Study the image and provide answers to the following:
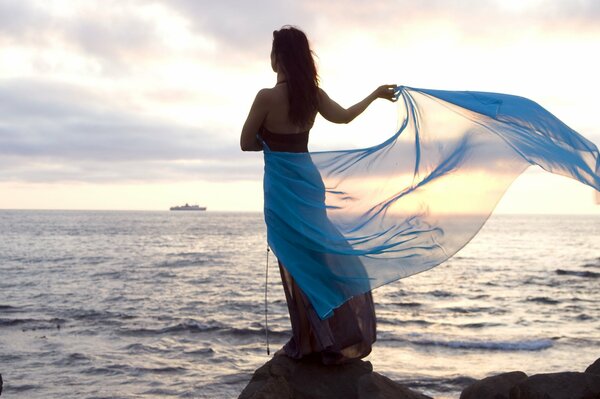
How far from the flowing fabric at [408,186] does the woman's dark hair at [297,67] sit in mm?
405

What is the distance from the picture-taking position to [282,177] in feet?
16.8

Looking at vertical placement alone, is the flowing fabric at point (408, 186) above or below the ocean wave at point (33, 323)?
above

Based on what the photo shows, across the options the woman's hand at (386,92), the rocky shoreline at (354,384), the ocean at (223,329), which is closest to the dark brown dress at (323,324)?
the rocky shoreline at (354,384)

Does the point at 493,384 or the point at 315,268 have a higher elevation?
the point at 315,268

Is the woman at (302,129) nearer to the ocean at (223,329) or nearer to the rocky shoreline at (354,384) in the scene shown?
the rocky shoreline at (354,384)

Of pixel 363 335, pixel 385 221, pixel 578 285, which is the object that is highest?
pixel 385 221

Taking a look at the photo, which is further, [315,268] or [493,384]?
[493,384]

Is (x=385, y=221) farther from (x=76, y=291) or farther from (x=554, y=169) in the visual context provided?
(x=76, y=291)

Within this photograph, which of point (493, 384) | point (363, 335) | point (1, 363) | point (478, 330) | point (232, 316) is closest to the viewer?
point (363, 335)

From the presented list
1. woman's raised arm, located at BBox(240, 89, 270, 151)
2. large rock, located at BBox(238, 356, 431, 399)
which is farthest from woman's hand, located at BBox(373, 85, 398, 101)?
large rock, located at BBox(238, 356, 431, 399)

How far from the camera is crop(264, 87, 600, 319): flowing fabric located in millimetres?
4953

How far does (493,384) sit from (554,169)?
6.69 ft

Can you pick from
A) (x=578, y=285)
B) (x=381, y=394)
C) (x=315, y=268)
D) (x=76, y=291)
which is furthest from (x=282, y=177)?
(x=578, y=285)

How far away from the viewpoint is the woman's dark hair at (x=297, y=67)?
493cm
